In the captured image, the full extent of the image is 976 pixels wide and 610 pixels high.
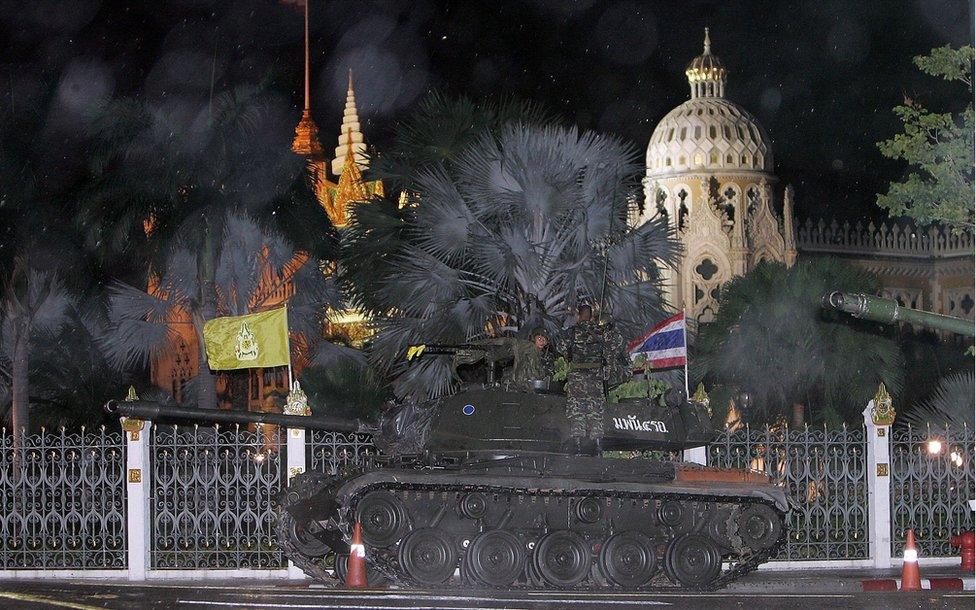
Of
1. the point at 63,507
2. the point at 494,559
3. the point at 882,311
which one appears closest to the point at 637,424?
the point at 494,559

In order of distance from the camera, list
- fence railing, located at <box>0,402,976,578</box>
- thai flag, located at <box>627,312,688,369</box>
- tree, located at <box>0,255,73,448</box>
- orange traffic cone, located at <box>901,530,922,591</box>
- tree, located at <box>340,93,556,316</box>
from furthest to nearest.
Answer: tree, located at <box>0,255,73,448</box> < tree, located at <box>340,93,556,316</box> < thai flag, located at <box>627,312,688,369</box> < fence railing, located at <box>0,402,976,578</box> < orange traffic cone, located at <box>901,530,922,591</box>

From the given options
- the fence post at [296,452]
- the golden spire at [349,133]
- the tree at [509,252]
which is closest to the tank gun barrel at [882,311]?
the fence post at [296,452]

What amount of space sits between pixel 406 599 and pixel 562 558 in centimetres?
243

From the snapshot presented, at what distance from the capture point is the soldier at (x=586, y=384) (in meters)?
19.2

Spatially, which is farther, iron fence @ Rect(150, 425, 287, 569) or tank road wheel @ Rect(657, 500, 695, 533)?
iron fence @ Rect(150, 425, 287, 569)

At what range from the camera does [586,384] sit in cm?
1938

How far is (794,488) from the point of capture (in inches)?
894

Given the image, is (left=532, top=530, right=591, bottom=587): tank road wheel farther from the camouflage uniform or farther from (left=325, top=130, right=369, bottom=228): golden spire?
(left=325, top=130, right=369, bottom=228): golden spire

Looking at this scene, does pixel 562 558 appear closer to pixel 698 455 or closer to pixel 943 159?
pixel 698 455

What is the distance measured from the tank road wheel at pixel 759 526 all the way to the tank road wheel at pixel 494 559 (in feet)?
8.43

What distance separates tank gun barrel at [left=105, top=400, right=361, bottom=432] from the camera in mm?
19500

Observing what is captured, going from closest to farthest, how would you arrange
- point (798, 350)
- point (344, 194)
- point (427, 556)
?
1. point (427, 556)
2. point (798, 350)
3. point (344, 194)

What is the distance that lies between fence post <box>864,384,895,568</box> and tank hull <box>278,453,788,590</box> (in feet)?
8.49

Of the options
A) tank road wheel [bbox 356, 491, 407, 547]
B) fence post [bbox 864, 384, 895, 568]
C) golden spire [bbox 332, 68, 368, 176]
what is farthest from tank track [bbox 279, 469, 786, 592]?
golden spire [bbox 332, 68, 368, 176]
